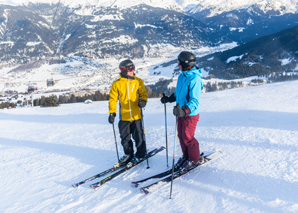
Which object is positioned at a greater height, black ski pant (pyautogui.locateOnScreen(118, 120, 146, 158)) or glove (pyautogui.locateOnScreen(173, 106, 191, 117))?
glove (pyautogui.locateOnScreen(173, 106, 191, 117))

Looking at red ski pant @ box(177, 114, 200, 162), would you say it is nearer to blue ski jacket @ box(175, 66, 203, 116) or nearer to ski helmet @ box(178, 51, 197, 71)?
blue ski jacket @ box(175, 66, 203, 116)

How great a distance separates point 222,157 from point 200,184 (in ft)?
2.98

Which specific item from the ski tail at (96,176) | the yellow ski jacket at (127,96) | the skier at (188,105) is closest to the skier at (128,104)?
the yellow ski jacket at (127,96)

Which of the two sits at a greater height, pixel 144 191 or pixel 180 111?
pixel 180 111

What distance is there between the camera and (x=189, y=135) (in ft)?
11.4

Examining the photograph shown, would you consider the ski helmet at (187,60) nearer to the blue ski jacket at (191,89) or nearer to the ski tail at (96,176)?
the blue ski jacket at (191,89)

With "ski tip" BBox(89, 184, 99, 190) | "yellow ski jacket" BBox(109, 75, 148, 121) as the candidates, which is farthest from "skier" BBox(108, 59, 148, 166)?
"ski tip" BBox(89, 184, 99, 190)

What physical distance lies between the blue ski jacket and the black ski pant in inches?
45.4

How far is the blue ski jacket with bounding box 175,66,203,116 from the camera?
3.24 meters

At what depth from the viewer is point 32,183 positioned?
13.2ft

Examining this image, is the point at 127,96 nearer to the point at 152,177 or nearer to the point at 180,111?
the point at 180,111

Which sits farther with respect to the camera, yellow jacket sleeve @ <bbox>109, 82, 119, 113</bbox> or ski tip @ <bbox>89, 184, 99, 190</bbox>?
yellow jacket sleeve @ <bbox>109, 82, 119, 113</bbox>

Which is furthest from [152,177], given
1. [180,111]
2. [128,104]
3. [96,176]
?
[128,104]

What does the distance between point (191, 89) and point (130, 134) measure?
64.5 inches
